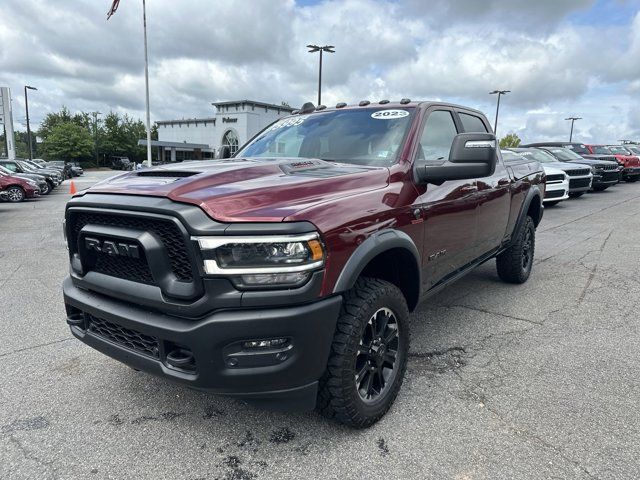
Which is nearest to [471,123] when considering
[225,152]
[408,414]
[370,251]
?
[225,152]

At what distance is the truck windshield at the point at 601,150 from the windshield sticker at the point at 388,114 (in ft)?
75.4

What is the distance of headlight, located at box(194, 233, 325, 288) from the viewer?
2023mm

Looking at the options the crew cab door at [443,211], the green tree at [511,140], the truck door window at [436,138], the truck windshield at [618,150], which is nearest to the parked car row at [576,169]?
the truck windshield at [618,150]

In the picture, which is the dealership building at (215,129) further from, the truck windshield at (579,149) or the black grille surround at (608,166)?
the black grille surround at (608,166)

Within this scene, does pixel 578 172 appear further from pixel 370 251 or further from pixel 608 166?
pixel 370 251

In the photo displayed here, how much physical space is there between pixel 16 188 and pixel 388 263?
56.9 feet

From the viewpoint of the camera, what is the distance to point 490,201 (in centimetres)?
411

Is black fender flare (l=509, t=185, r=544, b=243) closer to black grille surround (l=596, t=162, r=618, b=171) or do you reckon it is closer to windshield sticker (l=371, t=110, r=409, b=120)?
windshield sticker (l=371, t=110, r=409, b=120)

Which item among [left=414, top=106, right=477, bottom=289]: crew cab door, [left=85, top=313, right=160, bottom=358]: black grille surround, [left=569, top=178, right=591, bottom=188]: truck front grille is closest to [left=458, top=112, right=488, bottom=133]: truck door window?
[left=414, top=106, right=477, bottom=289]: crew cab door

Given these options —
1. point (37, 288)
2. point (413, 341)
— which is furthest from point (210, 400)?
point (37, 288)

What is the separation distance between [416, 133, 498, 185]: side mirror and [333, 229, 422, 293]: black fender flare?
0.47m

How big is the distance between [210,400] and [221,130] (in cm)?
5965

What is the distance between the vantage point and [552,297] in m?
4.94

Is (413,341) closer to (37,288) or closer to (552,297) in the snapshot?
(552,297)
